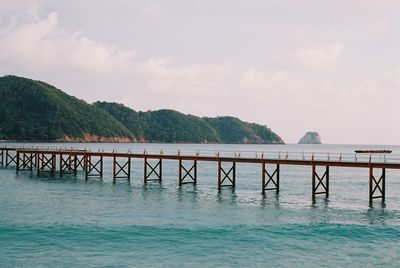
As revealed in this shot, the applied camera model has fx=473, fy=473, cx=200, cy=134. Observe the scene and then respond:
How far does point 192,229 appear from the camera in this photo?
3794 cm

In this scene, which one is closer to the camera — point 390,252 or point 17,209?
point 390,252

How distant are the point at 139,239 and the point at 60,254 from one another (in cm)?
600

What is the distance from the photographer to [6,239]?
34.2 metres

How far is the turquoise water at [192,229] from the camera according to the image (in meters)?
30.4

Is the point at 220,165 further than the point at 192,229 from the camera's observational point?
Yes

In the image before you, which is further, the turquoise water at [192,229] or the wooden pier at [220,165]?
the wooden pier at [220,165]

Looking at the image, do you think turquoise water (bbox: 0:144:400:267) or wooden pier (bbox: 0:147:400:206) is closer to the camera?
turquoise water (bbox: 0:144:400:267)

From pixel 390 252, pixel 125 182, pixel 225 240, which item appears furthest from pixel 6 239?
pixel 125 182

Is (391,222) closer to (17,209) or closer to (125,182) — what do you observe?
(17,209)

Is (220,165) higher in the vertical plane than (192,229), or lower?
higher

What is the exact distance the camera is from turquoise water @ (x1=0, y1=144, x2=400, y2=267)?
3042 centimetres

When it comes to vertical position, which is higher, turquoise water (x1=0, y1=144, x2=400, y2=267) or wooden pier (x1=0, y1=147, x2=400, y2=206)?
wooden pier (x1=0, y1=147, x2=400, y2=206)

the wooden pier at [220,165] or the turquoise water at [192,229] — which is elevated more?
the wooden pier at [220,165]

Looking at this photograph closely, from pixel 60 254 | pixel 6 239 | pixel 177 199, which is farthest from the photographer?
pixel 177 199
